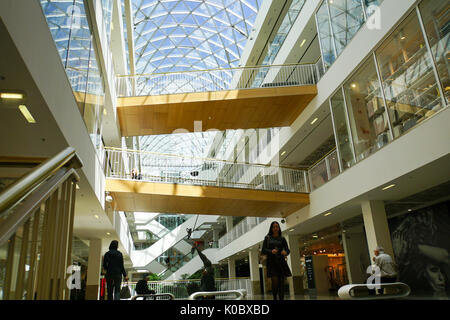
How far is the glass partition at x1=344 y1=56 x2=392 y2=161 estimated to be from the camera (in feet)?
40.3

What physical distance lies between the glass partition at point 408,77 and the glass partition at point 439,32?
27 centimetres

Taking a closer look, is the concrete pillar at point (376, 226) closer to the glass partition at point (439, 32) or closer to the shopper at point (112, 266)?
the glass partition at point (439, 32)

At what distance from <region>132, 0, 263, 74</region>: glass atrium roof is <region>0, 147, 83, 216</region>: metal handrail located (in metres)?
29.0

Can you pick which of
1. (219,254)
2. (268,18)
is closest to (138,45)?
(268,18)

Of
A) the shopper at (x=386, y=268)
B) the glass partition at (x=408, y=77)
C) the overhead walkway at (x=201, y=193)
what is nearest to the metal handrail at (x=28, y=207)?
the glass partition at (x=408, y=77)

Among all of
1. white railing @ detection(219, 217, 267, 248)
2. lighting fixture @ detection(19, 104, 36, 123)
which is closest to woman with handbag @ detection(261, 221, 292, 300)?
lighting fixture @ detection(19, 104, 36, 123)

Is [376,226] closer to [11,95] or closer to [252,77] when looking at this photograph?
[11,95]

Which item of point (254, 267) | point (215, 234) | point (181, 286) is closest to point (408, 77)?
point (181, 286)

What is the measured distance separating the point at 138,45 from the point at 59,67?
1149 inches

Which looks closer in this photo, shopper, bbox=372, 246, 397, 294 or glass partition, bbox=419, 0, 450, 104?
glass partition, bbox=419, 0, 450, 104

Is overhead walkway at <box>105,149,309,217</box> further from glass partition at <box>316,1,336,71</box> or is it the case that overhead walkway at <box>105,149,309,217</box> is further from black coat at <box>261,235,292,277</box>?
black coat at <box>261,235,292,277</box>

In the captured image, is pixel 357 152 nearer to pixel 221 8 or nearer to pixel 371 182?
pixel 371 182

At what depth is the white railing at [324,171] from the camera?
1550 cm

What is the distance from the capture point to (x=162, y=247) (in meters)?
39.1
